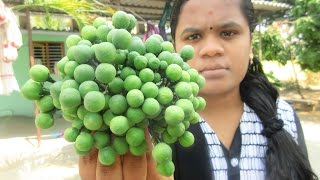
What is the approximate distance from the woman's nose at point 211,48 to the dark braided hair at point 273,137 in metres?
0.24

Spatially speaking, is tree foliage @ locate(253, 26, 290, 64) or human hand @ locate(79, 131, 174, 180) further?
tree foliage @ locate(253, 26, 290, 64)

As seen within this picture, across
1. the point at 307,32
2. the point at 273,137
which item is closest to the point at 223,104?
the point at 273,137

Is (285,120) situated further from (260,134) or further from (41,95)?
(41,95)

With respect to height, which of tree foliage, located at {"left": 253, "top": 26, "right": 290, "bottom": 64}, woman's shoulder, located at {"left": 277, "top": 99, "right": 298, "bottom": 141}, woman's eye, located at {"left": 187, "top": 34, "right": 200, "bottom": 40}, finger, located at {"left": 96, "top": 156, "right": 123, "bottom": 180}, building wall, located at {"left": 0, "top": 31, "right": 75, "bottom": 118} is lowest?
finger, located at {"left": 96, "top": 156, "right": 123, "bottom": 180}

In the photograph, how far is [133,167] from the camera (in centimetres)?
115

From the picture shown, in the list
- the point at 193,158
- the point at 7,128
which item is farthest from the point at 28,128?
the point at 193,158

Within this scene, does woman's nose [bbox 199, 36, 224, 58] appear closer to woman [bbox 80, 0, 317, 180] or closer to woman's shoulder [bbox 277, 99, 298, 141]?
woman [bbox 80, 0, 317, 180]

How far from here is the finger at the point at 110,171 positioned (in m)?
1.13

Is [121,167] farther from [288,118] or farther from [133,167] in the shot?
[288,118]

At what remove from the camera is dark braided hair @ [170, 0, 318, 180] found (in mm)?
1701

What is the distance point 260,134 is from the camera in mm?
1827

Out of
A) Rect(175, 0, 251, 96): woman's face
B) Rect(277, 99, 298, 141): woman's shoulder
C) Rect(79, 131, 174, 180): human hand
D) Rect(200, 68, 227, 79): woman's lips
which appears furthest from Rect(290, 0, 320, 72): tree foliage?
Rect(79, 131, 174, 180): human hand

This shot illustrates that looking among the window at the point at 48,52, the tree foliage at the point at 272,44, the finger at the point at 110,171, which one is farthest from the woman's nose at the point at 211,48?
the tree foliage at the point at 272,44

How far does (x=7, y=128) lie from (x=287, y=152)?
9.25 meters
